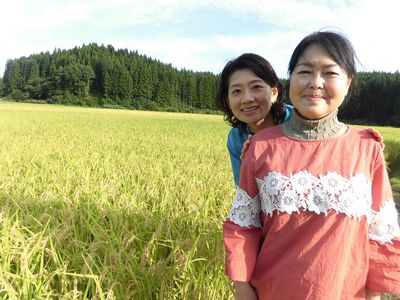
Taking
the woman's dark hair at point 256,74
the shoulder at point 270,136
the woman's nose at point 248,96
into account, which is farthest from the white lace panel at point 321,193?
the woman's dark hair at point 256,74

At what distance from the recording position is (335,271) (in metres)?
1.13

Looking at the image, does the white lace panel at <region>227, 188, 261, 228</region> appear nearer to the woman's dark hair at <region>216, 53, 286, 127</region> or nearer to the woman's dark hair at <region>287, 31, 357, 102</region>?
the woman's dark hair at <region>287, 31, 357, 102</region>

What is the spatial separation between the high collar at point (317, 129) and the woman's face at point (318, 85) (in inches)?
0.8

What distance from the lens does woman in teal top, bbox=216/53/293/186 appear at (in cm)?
176

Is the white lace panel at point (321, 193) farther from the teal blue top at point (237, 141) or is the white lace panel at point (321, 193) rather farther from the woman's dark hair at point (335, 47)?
the teal blue top at point (237, 141)

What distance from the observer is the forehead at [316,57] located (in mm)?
1211

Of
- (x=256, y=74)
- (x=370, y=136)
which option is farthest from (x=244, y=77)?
(x=370, y=136)

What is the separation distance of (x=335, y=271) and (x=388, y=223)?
26cm

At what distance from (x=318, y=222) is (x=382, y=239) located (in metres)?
0.25

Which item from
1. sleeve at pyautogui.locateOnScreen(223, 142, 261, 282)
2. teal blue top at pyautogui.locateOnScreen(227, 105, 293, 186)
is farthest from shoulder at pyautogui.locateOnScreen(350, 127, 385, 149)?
teal blue top at pyautogui.locateOnScreen(227, 105, 293, 186)

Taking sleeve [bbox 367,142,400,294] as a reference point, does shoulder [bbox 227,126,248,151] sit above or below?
above

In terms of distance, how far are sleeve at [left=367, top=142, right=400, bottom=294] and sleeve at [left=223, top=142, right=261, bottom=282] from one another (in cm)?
40

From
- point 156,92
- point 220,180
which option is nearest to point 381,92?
point 156,92

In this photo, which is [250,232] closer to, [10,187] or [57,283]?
[57,283]
